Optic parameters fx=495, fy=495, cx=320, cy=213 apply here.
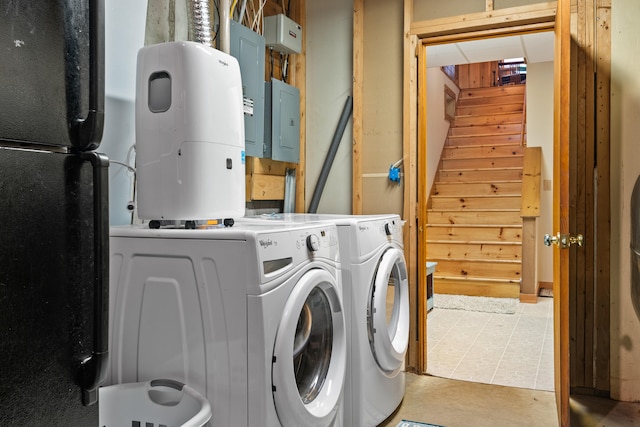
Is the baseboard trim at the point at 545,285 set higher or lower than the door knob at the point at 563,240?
lower

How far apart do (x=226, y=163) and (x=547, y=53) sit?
186 inches

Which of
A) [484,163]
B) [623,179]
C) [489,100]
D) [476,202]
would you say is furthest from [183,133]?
[489,100]

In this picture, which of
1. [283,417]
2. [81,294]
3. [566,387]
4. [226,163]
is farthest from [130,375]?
[566,387]

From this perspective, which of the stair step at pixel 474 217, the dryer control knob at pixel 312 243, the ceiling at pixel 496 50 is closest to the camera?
the dryer control knob at pixel 312 243

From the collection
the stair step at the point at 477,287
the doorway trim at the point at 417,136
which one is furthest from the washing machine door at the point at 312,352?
the stair step at the point at 477,287

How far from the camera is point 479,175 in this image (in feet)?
23.1

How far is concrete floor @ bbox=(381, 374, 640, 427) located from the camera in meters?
2.47

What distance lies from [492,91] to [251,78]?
6.45m

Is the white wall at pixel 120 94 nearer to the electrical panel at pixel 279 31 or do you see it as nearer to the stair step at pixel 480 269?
the electrical panel at pixel 279 31

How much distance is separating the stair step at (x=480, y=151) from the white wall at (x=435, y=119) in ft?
0.59

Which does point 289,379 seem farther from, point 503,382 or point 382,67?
point 382,67

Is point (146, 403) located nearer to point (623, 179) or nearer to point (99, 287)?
point (99, 287)

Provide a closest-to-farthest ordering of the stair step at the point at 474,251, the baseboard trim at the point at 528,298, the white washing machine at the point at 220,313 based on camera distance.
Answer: the white washing machine at the point at 220,313
the baseboard trim at the point at 528,298
the stair step at the point at 474,251

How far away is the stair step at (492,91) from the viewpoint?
811 centimetres
